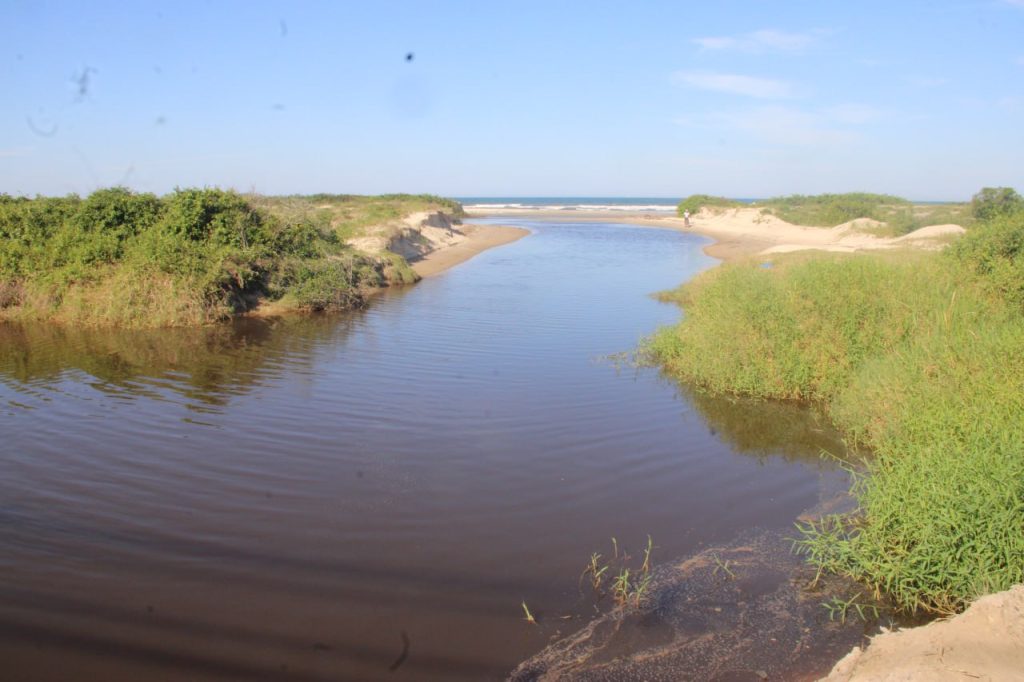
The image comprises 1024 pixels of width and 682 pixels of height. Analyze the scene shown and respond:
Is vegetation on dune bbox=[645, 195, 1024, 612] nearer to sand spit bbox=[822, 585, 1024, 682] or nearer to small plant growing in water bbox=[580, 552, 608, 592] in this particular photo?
sand spit bbox=[822, 585, 1024, 682]

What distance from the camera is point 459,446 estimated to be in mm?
9188

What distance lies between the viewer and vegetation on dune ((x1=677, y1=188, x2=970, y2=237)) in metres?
38.6

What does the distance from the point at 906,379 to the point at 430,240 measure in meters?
30.5

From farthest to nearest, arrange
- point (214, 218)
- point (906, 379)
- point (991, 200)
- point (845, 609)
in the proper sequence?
point (991, 200) → point (214, 218) → point (906, 379) → point (845, 609)

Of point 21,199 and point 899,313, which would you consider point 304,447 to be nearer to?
point 899,313

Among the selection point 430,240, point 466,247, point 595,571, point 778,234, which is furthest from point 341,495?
point 778,234

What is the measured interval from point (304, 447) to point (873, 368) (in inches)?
295

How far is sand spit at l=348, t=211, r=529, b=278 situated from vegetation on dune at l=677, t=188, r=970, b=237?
19682 millimetres

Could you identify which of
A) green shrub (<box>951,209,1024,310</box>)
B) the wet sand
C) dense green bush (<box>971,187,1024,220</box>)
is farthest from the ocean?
green shrub (<box>951,209,1024,310</box>)

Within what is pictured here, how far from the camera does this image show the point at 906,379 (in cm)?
875

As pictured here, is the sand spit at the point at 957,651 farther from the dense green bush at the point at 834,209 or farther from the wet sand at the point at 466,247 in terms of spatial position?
the dense green bush at the point at 834,209

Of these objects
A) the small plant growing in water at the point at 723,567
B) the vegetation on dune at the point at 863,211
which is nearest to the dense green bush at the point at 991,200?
the vegetation on dune at the point at 863,211

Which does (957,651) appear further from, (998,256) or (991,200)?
(991,200)

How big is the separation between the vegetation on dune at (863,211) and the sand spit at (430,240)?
19682 millimetres
